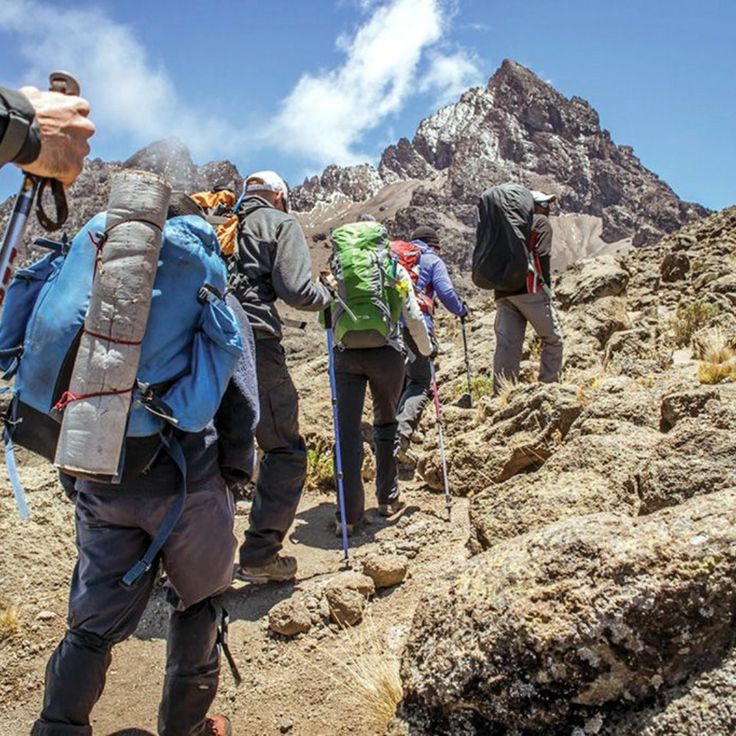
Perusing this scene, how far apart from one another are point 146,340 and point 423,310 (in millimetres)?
5115

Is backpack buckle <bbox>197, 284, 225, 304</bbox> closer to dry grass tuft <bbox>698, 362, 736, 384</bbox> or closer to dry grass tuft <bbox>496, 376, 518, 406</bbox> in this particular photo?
dry grass tuft <bbox>698, 362, 736, 384</bbox>

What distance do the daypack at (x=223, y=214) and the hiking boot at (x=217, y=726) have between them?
8.52ft

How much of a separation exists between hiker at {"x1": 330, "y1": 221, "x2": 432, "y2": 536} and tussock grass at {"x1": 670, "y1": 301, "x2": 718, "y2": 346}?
483 centimetres

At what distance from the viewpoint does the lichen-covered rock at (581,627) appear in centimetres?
193

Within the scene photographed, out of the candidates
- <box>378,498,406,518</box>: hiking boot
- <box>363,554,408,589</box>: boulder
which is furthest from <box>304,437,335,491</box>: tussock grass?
<box>363,554,408,589</box>: boulder

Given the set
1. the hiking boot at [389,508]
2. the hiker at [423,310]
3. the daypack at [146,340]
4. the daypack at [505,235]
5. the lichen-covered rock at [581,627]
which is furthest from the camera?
the hiker at [423,310]

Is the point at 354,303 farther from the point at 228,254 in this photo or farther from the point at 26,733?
the point at 26,733

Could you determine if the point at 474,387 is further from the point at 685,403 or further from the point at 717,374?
the point at 685,403

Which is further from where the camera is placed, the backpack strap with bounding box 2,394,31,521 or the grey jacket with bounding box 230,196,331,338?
the grey jacket with bounding box 230,196,331,338

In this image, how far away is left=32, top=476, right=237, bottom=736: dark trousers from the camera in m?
2.40

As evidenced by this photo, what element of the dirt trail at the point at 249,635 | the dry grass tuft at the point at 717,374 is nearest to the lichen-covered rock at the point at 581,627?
the dirt trail at the point at 249,635

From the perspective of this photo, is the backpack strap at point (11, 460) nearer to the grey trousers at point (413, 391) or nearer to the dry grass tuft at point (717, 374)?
the dry grass tuft at point (717, 374)

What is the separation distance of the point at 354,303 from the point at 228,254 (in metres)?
1.18

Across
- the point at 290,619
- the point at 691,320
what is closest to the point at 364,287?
the point at 290,619
